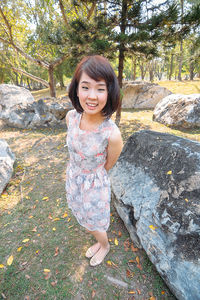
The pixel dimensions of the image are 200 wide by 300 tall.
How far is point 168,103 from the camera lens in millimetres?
5969

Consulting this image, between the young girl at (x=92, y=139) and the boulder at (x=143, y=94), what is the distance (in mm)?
8021

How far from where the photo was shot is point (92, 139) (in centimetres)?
134

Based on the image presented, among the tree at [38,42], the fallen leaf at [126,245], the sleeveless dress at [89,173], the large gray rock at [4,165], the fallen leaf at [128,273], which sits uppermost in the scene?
the tree at [38,42]

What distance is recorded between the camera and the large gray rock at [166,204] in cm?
140

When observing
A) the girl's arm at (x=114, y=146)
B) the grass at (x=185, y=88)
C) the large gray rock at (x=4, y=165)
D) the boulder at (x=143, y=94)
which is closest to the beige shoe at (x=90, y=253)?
the girl's arm at (x=114, y=146)

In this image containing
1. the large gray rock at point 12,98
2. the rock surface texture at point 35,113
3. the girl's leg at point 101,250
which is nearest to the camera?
the girl's leg at point 101,250

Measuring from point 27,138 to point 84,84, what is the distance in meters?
4.94

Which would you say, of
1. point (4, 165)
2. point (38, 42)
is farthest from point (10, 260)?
point (38, 42)

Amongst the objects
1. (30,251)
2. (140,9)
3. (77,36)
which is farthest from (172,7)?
(30,251)

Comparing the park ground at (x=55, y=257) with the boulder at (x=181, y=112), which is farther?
the boulder at (x=181, y=112)

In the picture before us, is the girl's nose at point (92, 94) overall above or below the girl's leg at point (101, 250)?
above

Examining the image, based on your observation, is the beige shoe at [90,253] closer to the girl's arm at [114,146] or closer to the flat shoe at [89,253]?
the flat shoe at [89,253]

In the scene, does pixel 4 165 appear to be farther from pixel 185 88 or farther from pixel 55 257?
pixel 185 88

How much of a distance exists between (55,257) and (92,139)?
1686mm
